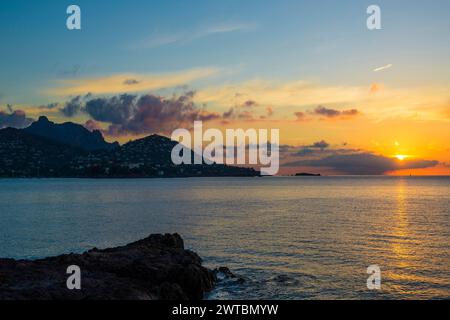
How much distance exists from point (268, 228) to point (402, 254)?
82.9 ft

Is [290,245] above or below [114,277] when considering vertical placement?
below

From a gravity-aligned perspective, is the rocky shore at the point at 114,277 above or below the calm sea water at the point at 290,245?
above

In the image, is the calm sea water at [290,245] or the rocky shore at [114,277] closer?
the rocky shore at [114,277]

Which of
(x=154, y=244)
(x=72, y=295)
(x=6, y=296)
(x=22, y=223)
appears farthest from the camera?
(x=22, y=223)

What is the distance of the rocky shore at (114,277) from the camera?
24.6 meters

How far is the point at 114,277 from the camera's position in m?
29.3

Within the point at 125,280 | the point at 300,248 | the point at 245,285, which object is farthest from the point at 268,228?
the point at 125,280

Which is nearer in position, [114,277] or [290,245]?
[114,277]

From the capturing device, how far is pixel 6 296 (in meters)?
22.6

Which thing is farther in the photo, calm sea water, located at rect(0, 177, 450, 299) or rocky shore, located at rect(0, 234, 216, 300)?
calm sea water, located at rect(0, 177, 450, 299)

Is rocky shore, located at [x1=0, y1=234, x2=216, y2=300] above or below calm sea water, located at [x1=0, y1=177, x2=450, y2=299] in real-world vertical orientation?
above

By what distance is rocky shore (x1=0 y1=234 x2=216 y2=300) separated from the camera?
24.6 metres
